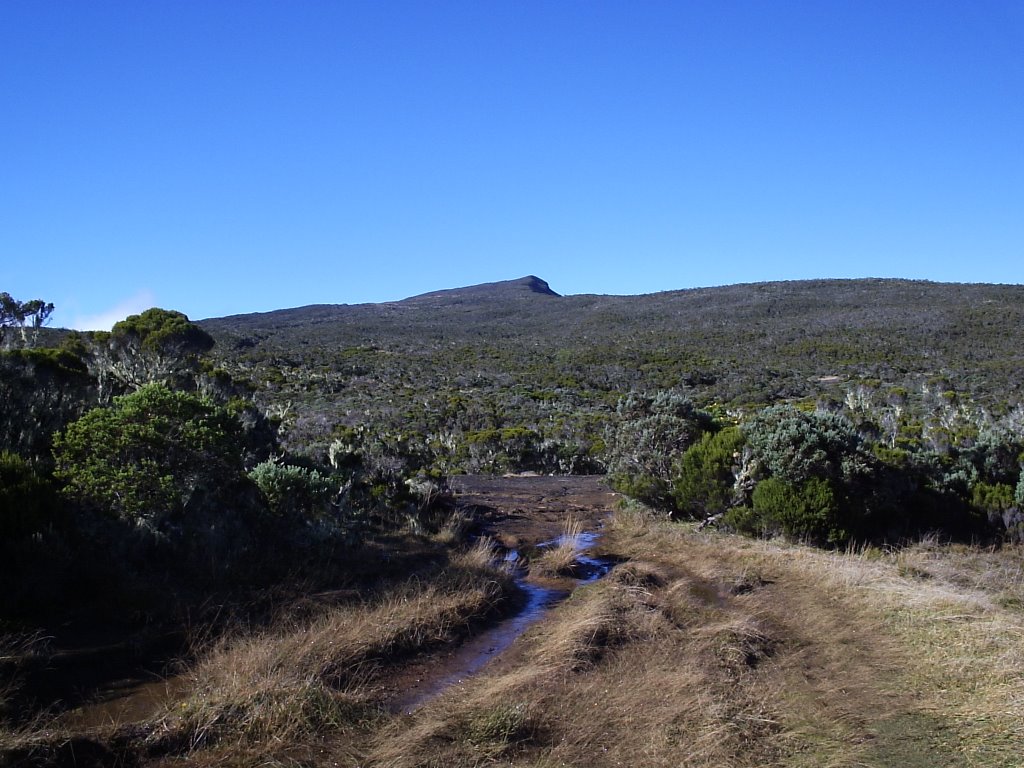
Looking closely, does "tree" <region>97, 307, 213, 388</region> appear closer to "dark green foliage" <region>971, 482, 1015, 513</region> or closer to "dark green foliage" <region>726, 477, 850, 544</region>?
"dark green foliage" <region>726, 477, 850, 544</region>

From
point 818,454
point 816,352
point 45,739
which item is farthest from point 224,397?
point 816,352

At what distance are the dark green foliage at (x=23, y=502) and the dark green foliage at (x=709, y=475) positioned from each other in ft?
33.9

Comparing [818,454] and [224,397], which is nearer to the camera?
[818,454]

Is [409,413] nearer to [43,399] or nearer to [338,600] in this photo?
[43,399]

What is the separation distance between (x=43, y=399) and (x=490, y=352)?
46839 millimetres

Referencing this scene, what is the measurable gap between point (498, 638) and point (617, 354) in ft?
154

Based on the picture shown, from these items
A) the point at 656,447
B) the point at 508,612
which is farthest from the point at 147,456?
the point at 656,447

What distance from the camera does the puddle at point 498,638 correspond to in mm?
6730

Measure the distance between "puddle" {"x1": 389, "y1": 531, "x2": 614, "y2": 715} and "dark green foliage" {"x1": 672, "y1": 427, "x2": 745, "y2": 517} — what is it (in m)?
2.72

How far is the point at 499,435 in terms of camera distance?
92.8 feet

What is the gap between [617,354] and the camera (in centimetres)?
5453

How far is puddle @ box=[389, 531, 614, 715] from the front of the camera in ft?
22.1

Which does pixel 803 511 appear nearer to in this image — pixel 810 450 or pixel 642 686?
pixel 810 450

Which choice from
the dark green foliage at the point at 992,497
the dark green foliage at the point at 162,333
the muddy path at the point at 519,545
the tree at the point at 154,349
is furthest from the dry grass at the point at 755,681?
the dark green foliage at the point at 162,333
